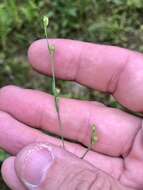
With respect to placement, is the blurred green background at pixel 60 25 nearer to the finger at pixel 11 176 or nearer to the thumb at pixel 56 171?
the finger at pixel 11 176

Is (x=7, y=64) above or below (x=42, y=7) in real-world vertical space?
below

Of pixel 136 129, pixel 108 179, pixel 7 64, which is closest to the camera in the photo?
pixel 108 179

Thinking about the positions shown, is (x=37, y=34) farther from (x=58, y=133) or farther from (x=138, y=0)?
(x=58, y=133)

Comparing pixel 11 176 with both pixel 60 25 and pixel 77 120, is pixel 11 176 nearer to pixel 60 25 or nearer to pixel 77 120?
pixel 77 120

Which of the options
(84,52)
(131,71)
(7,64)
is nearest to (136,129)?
(131,71)

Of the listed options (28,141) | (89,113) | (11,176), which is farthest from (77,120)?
(11,176)

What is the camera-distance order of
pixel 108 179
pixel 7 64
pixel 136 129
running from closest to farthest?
pixel 108 179 → pixel 136 129 → pixel 7 64

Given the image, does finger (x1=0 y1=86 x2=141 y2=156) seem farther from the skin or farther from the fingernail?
the fingernail

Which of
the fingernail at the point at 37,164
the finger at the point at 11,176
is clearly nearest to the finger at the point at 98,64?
the finger at the point at 11,176
